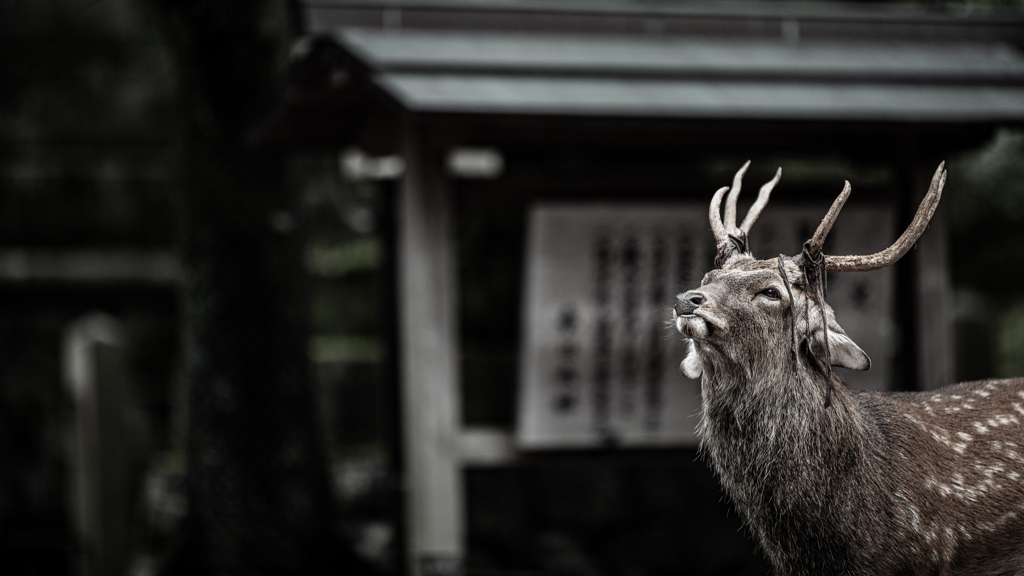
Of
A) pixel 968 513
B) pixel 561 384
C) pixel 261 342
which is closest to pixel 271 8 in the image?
pixel 261 342

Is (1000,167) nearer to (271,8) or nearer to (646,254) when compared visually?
(646,254)

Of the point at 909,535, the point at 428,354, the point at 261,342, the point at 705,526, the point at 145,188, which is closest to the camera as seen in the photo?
the point at 909,535

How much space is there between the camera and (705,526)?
7801mm

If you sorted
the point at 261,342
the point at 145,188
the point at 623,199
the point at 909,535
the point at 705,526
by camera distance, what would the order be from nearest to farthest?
the point at 909,535 < the point at 623,199 < the point at 261,342 < the point at 705,526 < the point at 145,188

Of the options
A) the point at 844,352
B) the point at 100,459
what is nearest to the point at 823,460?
the point at 844,352

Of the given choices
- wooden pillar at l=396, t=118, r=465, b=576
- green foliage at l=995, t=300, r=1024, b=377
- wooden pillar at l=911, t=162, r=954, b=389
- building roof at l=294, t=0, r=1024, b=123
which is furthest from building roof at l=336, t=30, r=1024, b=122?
green foliage at l=995, t=300, r=1024, b=377

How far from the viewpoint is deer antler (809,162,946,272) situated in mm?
2553

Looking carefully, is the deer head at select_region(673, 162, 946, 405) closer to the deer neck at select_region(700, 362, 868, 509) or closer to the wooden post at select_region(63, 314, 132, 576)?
the deer neck at select_region(700, 362, 868, 509)

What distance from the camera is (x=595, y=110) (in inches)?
175

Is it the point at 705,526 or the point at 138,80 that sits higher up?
→ the point at 138,80

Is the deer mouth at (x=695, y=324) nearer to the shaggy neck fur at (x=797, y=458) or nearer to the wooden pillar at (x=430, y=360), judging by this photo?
the shaggy neck fur at (x=797, y=458)

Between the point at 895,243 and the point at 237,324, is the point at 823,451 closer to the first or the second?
the point at 895,243

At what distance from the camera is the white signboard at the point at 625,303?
18.4 ft

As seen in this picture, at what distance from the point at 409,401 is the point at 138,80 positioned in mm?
7993
